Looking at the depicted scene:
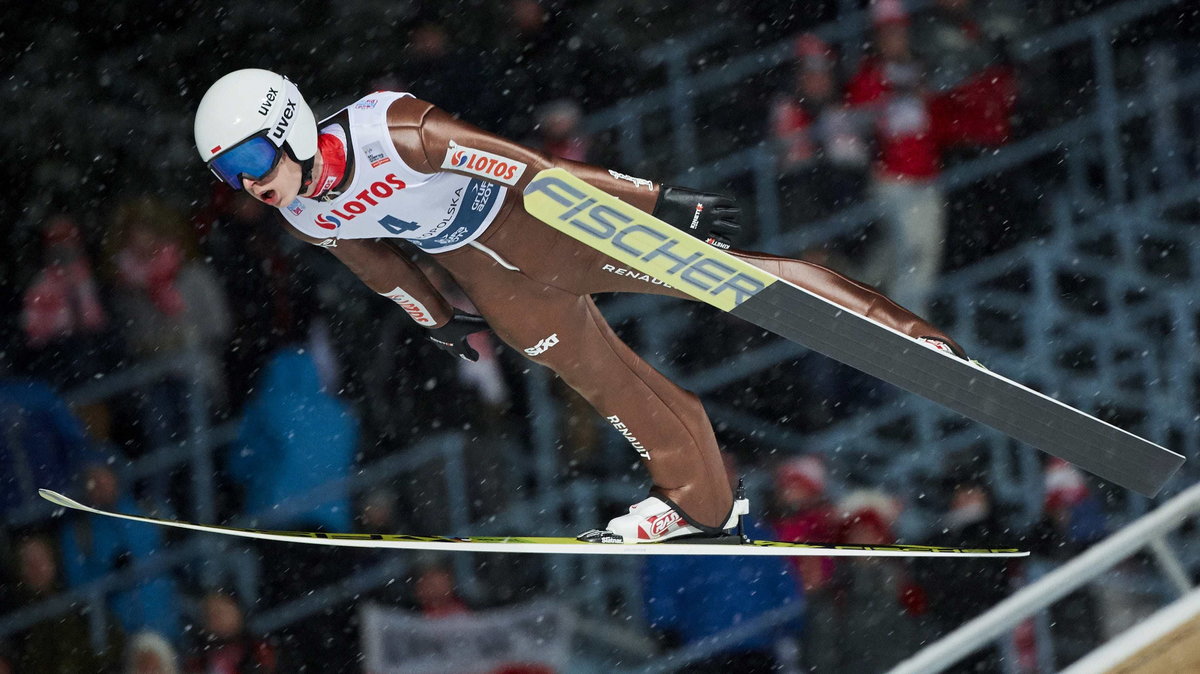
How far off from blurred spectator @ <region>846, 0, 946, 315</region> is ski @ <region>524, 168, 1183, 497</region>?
161 cm

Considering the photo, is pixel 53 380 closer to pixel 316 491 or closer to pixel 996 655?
pixel 316 491

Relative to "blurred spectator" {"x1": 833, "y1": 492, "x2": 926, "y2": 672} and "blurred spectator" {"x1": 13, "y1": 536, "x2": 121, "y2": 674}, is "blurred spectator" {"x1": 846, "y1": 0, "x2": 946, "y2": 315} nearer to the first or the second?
"blurred spectator" {"x1": 833, "y1": 492, "x2": 926, "y2": 672}

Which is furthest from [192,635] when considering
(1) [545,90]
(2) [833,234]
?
(2) [833,234]

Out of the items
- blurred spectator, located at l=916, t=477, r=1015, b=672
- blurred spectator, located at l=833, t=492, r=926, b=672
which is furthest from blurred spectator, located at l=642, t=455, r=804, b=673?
blurred spectator, located at l=916, t=477, r=1015, b=672

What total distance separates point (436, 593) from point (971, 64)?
2.64 m

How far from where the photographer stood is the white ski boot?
153 inches

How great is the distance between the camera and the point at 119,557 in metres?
4.91

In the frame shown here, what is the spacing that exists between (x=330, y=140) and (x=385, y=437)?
84.7 inches

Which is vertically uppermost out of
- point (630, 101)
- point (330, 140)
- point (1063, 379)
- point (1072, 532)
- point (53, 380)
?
point (330, 140)

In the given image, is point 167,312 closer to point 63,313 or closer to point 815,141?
point 63,313

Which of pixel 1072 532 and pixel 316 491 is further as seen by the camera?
pixel 1072 532

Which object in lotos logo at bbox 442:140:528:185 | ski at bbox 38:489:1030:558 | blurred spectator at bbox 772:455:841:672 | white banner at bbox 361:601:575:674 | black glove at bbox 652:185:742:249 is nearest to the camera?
lotos logo at bbox 442:140:528:185

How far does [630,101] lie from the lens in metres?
5.12

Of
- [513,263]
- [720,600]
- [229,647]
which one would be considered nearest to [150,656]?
[229,647]
